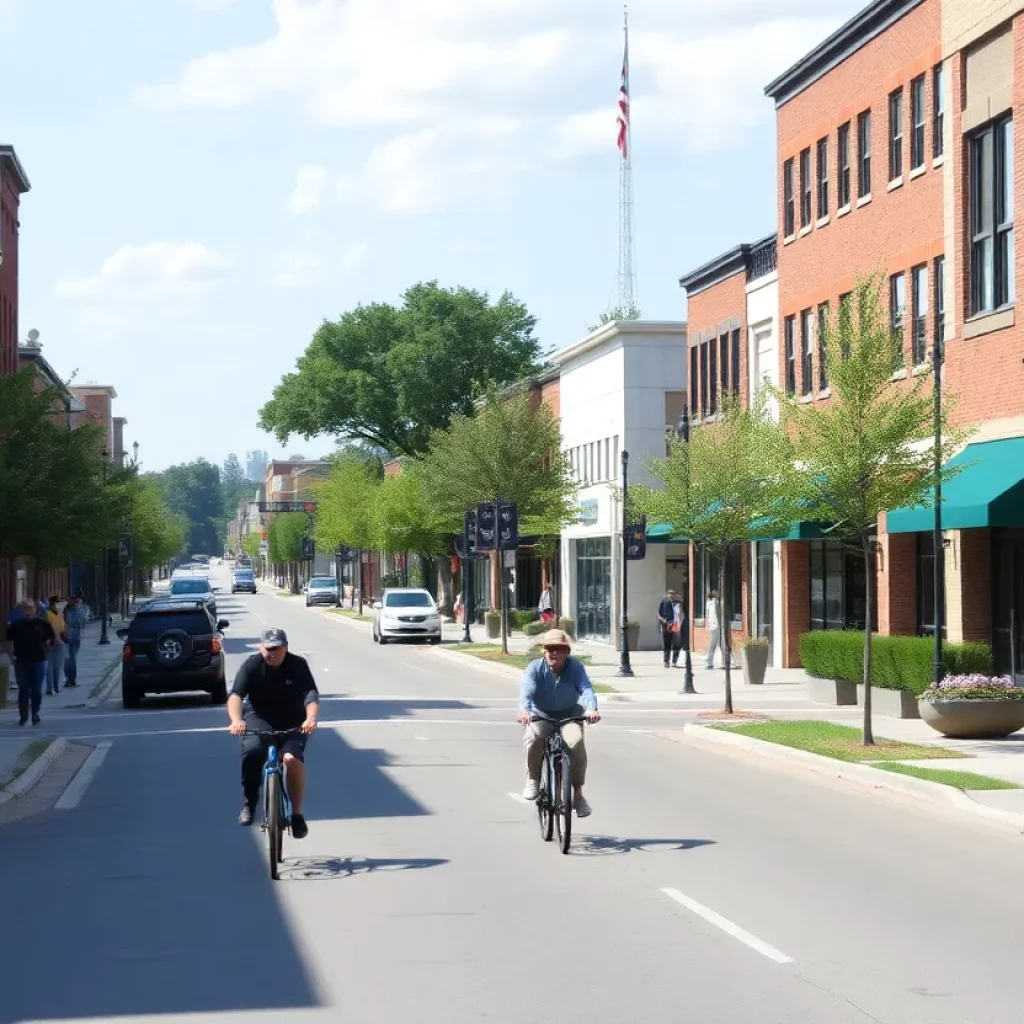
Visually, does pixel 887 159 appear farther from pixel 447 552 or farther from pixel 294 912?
pixel 447 552

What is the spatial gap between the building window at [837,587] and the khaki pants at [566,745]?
A: 22825 millimetres

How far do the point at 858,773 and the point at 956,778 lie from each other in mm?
1558

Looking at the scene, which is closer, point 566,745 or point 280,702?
point 280,702

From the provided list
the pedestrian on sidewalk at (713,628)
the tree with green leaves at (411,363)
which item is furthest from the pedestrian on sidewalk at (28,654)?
the tree with green leaves at (411,363)

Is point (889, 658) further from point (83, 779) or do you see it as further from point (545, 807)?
point (545, 807)

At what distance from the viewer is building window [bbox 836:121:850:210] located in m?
37.1

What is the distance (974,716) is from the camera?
23078mm

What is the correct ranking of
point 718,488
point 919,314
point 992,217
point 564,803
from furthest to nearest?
point 919,314 → point 718,488 → point 992,217 → point 564,803

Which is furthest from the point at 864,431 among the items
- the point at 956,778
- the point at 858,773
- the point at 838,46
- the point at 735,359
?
the point at 735,359

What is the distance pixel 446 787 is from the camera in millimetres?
18516

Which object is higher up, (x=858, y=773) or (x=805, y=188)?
(x=805, y=188)

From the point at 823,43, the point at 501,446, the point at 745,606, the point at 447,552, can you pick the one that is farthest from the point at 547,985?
the point at 447,552

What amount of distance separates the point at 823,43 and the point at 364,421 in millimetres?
57941

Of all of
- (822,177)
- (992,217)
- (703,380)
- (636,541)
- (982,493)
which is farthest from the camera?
(703,380)
